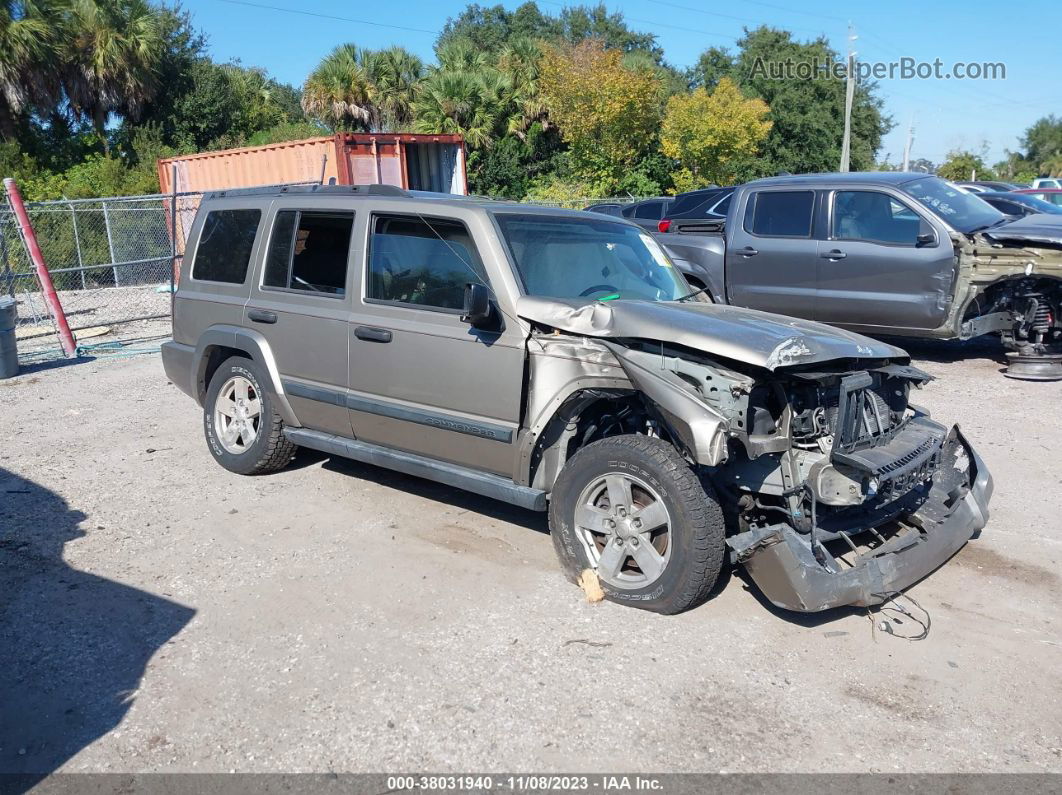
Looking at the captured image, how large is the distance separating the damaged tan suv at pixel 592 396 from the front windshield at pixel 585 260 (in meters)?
0.02

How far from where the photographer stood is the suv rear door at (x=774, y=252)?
9.52 m

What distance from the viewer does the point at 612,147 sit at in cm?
3319

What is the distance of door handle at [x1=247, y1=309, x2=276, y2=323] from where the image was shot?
5812mm

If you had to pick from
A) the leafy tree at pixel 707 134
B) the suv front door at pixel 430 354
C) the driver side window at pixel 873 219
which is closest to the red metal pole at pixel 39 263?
the suv front door at pixel 430 354

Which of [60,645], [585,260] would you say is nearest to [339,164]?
[585,260]

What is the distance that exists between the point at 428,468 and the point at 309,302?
1384 mm

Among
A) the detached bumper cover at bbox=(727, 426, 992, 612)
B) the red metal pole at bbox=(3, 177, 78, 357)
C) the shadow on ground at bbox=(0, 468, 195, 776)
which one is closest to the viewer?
the shadow on ground at bbox=(0, 468, 195, 776)

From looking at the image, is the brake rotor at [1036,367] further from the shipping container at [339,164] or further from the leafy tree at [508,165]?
the leafy tree at [508,165]

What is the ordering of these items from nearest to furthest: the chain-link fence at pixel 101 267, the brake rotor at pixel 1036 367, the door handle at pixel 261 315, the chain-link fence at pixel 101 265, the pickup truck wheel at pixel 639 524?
1. the pickup truck wheel at pixel 639 524
2. the door handle at pixel 261 315
3. the brake rotor at pixel 1036 367
4. the chain-link fence at pixel 101 267
5. the chain-link fence at pixel 101 265

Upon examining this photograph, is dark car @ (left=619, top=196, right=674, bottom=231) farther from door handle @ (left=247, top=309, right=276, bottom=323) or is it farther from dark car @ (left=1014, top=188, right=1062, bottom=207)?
dark car @ (left=1014, top=188, right=1062, bottom=207)

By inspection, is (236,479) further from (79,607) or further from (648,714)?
(648,714)

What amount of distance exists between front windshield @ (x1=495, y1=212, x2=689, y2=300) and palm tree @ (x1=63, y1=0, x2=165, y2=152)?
95.5 feet

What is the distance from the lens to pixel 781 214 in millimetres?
9773

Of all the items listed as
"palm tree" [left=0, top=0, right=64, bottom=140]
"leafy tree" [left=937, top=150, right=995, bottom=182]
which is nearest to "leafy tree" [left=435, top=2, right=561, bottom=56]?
"leafy tree" [left=937, top=150, right=995, bottom=182]
